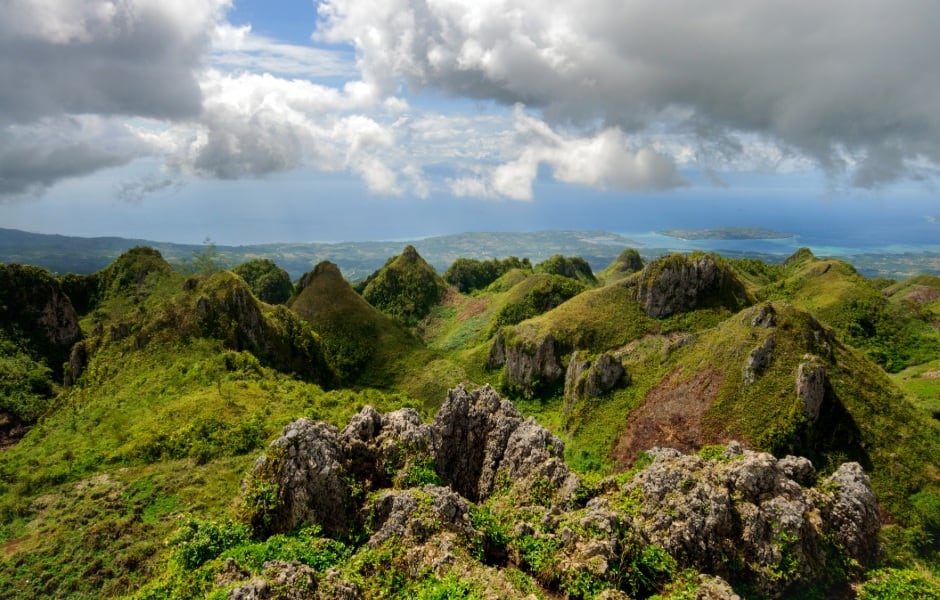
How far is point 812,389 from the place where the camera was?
3484 centimetres

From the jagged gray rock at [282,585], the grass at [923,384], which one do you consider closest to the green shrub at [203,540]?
the jagged gray rock at [282,585]

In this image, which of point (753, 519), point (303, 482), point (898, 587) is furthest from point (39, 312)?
point (898, 587)

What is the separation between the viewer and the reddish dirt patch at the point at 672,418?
130ft

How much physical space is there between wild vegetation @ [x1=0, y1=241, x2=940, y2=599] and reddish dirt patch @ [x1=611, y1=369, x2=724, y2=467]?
197 millimetres

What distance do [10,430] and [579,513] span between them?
57.3 metres

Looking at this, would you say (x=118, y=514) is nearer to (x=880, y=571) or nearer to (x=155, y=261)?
(x=880, y=571)

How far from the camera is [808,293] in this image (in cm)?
8250

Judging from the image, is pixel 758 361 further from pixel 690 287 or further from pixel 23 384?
pixel 23 384

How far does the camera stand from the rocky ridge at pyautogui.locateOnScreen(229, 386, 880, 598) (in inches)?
684

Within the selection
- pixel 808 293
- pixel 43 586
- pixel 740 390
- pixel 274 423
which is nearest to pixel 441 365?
pixel 274 423

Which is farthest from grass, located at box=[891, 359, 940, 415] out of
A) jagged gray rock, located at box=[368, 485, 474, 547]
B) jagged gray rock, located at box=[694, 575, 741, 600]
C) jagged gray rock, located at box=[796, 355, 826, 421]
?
jagged gray rock, located at box=[368, 485, 474, 547]

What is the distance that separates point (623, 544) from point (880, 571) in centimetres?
1214

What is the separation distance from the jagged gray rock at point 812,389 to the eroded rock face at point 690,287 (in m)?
25.8

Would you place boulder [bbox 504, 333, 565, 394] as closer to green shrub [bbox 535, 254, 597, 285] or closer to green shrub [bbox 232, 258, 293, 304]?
green shrub [bbox 535, 254, 597, 285]
